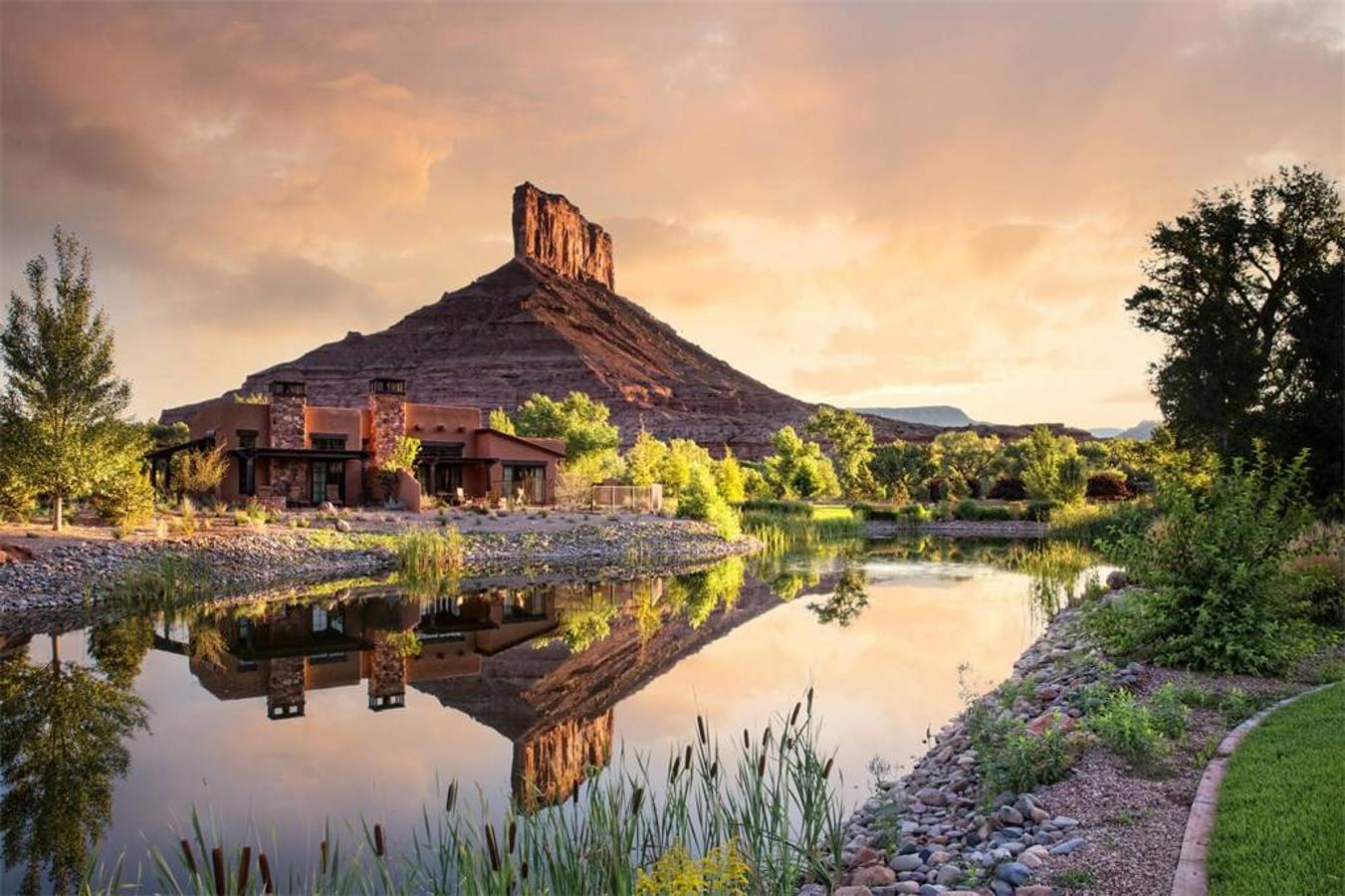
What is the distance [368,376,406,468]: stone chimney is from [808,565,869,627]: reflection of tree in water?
1984cm

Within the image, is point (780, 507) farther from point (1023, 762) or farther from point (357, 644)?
point (1023, 762)

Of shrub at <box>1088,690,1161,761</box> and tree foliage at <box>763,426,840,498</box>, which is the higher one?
tree foliage at <box>763,426,840,498</box>

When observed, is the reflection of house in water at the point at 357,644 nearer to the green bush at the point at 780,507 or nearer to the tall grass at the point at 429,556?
the tall grass at the point at 429,556

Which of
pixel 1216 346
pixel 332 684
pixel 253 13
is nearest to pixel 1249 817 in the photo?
pixel 332 684

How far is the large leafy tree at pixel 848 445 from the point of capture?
2127 inches

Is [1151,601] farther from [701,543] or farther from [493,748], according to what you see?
[701,543]

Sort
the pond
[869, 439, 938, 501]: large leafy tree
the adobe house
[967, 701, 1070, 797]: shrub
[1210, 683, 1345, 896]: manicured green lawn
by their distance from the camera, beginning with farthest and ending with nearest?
[869, 439, 938, 501]: large leafy tree → the adobe house → the pond → [967, 701, 1070, 797]: shrub → [1210, 683, 1345, 896]: manicured green lawn

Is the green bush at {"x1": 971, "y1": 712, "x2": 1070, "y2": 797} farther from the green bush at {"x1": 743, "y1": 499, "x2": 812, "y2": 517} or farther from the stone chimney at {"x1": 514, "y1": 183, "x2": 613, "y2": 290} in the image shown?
the stone chimney at {"x1": 514, "y1": 183, "x2": 613, "y2": 290}

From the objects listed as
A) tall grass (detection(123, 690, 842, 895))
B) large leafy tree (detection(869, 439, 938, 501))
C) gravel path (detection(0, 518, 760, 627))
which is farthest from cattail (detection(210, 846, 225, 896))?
large leafy tree (detection(869, 439, 938, 501))

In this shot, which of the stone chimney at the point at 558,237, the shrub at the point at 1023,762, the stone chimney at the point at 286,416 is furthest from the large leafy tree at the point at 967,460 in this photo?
the stone chimney at the point at 558,237

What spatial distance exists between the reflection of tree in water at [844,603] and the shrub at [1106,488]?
25305mm

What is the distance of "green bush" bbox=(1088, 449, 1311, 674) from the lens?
8.33 metres

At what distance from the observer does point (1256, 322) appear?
17.2 meters

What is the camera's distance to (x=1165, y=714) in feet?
21.5
